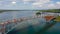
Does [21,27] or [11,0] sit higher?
[11,0]

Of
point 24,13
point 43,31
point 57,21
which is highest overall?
point 24,13

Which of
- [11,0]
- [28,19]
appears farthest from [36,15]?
[11,0]

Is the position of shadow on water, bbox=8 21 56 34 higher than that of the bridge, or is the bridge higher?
the bridge

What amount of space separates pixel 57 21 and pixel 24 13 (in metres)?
0.49

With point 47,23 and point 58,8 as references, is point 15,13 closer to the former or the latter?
point 47,23

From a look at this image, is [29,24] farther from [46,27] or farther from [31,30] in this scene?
[46,27]

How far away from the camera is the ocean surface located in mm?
1570

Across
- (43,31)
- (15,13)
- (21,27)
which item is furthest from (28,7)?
(43,31)

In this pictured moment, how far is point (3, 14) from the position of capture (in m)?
1.57

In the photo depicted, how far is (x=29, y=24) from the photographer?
1595 mm

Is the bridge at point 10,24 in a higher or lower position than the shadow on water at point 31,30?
higher

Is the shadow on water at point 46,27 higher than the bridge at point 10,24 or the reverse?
the reverse

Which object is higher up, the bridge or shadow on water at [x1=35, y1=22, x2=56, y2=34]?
the bridge

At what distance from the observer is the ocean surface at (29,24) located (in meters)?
1.57
